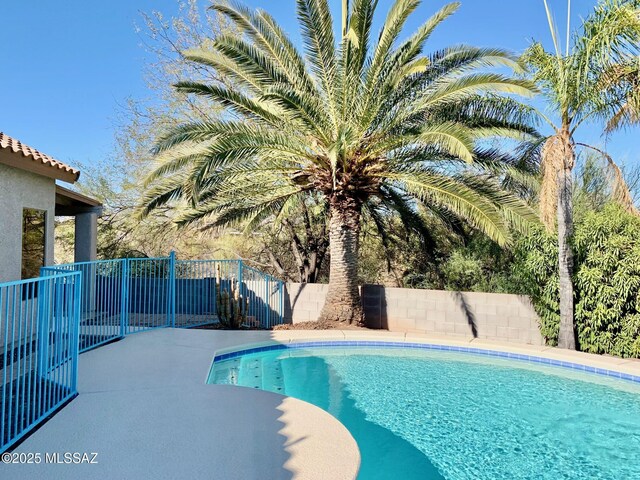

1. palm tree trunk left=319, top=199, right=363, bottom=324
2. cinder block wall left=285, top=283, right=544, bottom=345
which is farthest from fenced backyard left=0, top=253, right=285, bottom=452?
palm tree trunk left=319, top=199, right=363, bottom=324

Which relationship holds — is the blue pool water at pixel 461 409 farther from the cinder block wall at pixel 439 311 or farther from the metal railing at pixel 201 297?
the metal railing at pixel 201 297

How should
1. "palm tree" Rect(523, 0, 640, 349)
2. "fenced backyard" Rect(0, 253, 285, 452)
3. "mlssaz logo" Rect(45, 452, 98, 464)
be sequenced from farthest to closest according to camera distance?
"palm tree" Rect(523, 0, 640, 349)
"fenced backyard" Rect(0, 253, 285, 452)
"mlssaz logo" Rect(45, 452, 98, 464)

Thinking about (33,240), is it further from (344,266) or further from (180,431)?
(344,266)

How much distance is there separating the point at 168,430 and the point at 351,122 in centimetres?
753

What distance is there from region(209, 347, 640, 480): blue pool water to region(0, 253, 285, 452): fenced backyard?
243cm

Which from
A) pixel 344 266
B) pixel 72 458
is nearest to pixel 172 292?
pixel 344 266

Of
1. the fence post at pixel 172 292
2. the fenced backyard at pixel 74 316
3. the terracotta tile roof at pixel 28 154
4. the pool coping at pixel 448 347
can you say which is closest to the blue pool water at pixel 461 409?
the pool coping at pixel 448 347

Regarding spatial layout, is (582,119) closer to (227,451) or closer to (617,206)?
(617,206)

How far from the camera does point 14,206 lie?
23.8 feet

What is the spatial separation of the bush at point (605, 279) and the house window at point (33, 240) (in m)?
10.6

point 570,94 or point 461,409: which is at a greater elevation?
point 570,94

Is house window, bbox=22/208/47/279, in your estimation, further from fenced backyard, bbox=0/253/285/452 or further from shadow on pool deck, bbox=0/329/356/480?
shadow on pool deck, bbox=0/329/356/480

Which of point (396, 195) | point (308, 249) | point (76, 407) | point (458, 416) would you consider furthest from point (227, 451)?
point (308, 249)

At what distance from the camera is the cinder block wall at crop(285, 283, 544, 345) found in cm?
1026
